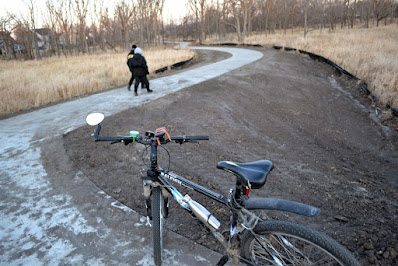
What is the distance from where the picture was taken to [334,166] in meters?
5.43

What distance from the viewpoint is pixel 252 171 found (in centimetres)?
196

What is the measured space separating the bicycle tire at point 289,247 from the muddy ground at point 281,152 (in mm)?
816

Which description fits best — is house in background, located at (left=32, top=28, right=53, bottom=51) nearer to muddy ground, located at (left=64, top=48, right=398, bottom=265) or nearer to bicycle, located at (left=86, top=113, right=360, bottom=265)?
muddy ground, located at (left=64, top=48, right=398, bottom=265)

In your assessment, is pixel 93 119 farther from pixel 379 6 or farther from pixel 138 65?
pixel 379 6

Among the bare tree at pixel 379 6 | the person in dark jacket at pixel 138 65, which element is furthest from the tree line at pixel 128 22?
the person in dark jacket at pixel 138 65

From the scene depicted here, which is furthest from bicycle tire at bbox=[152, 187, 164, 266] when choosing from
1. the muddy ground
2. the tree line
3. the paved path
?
the tree line

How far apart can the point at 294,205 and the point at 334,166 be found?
4210 millimetres

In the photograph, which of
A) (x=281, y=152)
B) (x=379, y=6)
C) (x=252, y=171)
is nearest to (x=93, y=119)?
(x=252, y=171)

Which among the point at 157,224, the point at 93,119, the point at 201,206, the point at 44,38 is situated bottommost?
the point at 157,224

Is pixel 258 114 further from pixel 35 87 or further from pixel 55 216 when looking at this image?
pixel 35 87

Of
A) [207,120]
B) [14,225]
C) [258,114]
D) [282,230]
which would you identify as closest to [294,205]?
[282,230]

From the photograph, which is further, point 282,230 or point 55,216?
point 55,216

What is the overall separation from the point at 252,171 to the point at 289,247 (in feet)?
2.16

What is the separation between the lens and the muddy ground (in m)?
3.28
